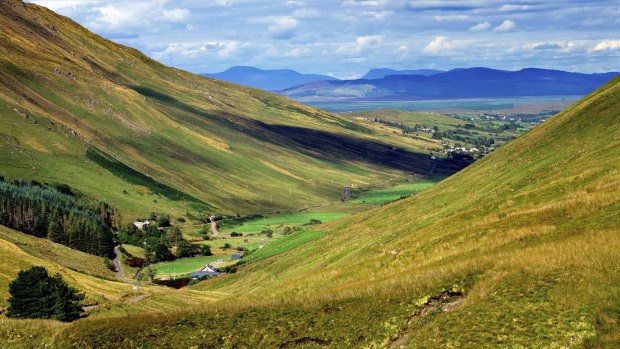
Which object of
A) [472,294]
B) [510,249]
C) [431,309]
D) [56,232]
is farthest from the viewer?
[56,232]

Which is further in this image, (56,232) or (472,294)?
(56,232)

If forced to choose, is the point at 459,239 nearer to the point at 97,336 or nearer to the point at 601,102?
the point at 97,336

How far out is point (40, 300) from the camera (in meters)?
66.9

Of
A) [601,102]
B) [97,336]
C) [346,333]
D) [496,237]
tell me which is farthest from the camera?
[601,102]

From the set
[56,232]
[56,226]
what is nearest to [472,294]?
[56,232]

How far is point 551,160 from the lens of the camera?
7844 centimetres

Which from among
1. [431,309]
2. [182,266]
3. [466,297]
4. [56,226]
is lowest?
[182,266]

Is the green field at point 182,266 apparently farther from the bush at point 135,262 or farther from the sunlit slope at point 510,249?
the sunlit slope at point 510,249

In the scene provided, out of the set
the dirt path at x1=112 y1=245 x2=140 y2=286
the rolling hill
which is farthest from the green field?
the rolling hill

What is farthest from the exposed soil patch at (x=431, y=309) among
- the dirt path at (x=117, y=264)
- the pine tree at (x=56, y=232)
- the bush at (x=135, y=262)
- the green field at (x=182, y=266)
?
the pine tree at (x=56, y=232)

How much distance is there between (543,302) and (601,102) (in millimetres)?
67553

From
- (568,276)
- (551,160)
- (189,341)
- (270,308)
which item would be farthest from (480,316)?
(551,160)

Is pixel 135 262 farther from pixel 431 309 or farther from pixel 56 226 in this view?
pixel 431 309

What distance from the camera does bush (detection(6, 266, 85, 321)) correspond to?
65.1 meters
